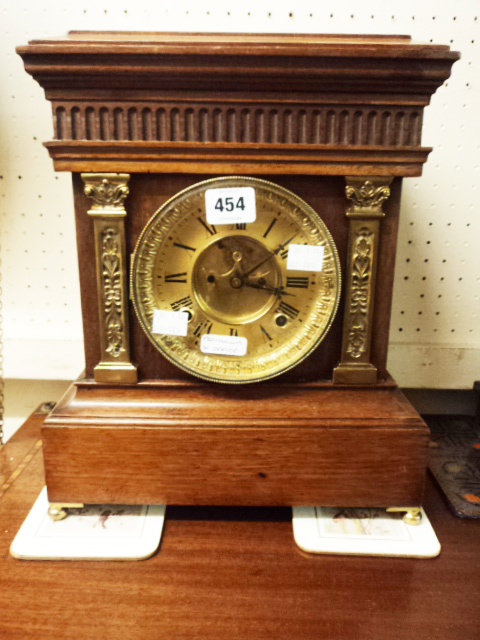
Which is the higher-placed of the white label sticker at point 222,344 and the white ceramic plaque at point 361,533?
the white label sticker at point 222,344

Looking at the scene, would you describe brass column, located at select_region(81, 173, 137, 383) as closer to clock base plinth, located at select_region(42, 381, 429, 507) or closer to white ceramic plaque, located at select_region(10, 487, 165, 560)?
clock base plinth, located at select_region(42, 381, 429, 507)

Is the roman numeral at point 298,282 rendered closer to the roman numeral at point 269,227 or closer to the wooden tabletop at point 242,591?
the roman numeral at point 269,227

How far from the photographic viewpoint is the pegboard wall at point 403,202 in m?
1.24

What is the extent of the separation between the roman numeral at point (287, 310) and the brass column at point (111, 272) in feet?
0.96

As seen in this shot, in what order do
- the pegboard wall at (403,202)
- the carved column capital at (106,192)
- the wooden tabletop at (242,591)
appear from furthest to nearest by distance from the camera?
the pegboard wall at (403,202), the carved column capital at (106,192), the wooden tabletop at (242,591)

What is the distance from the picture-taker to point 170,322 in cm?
99

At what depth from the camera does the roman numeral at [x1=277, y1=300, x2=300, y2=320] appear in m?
1.00

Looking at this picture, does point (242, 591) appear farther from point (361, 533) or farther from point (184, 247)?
point (184, 247)

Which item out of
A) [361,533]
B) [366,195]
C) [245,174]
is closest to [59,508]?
[361,533]

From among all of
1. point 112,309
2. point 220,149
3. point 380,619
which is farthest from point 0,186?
point 380,619

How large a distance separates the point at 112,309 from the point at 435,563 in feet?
2.44

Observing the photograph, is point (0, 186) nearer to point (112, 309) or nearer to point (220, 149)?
point (112, 309)

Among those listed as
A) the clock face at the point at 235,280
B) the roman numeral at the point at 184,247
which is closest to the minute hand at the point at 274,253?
the clock face at the point at 235,280

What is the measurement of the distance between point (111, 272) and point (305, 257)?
0.36 m
